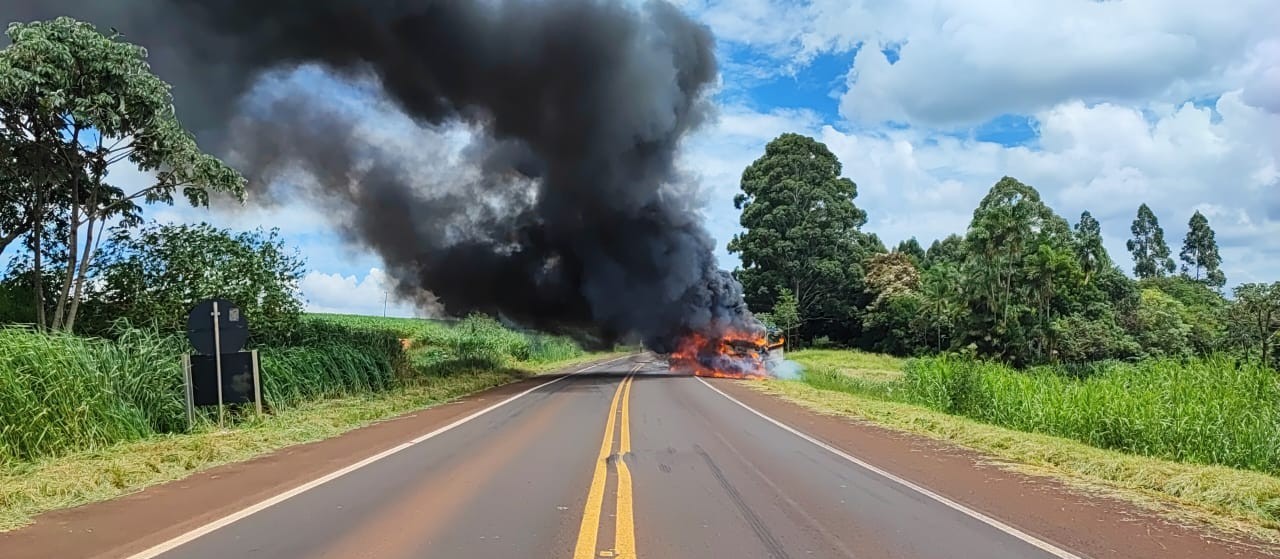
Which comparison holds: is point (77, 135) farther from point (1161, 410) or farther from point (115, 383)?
point (1161, 410)

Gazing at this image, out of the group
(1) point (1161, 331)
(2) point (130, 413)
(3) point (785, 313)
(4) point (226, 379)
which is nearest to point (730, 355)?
(3) point (785, 313)

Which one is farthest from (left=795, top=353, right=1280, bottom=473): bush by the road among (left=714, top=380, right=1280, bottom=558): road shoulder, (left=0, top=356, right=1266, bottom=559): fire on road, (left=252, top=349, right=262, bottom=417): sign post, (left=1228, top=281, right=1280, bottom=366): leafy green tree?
(left=1228, top=281, right=1280, bottom=366): leafy green tree

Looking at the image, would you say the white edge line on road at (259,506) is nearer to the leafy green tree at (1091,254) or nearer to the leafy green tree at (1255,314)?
the leafy green tree at (1255,314)

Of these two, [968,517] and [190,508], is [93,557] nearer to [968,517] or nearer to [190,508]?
[190,508]

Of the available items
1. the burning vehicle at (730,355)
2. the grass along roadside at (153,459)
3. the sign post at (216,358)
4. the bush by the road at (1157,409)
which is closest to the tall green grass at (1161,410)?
the bush by the road at (1157,409)

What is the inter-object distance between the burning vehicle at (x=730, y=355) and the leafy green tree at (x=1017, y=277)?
1348 cm

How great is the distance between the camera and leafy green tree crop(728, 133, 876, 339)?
5831cm

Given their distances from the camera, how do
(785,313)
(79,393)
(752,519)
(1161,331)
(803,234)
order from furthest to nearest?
(803,234)
(785,313)
(1161,331)
(79,393)
(752,519)

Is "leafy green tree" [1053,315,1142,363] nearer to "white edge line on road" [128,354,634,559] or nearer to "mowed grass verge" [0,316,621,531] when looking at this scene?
"mowed grass verge" [0,316,621,531]

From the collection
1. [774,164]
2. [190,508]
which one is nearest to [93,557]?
[190,508]

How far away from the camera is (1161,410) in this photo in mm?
11453

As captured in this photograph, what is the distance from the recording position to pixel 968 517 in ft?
21.4

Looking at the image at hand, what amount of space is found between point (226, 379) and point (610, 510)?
884 cm

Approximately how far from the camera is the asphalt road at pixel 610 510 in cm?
538
